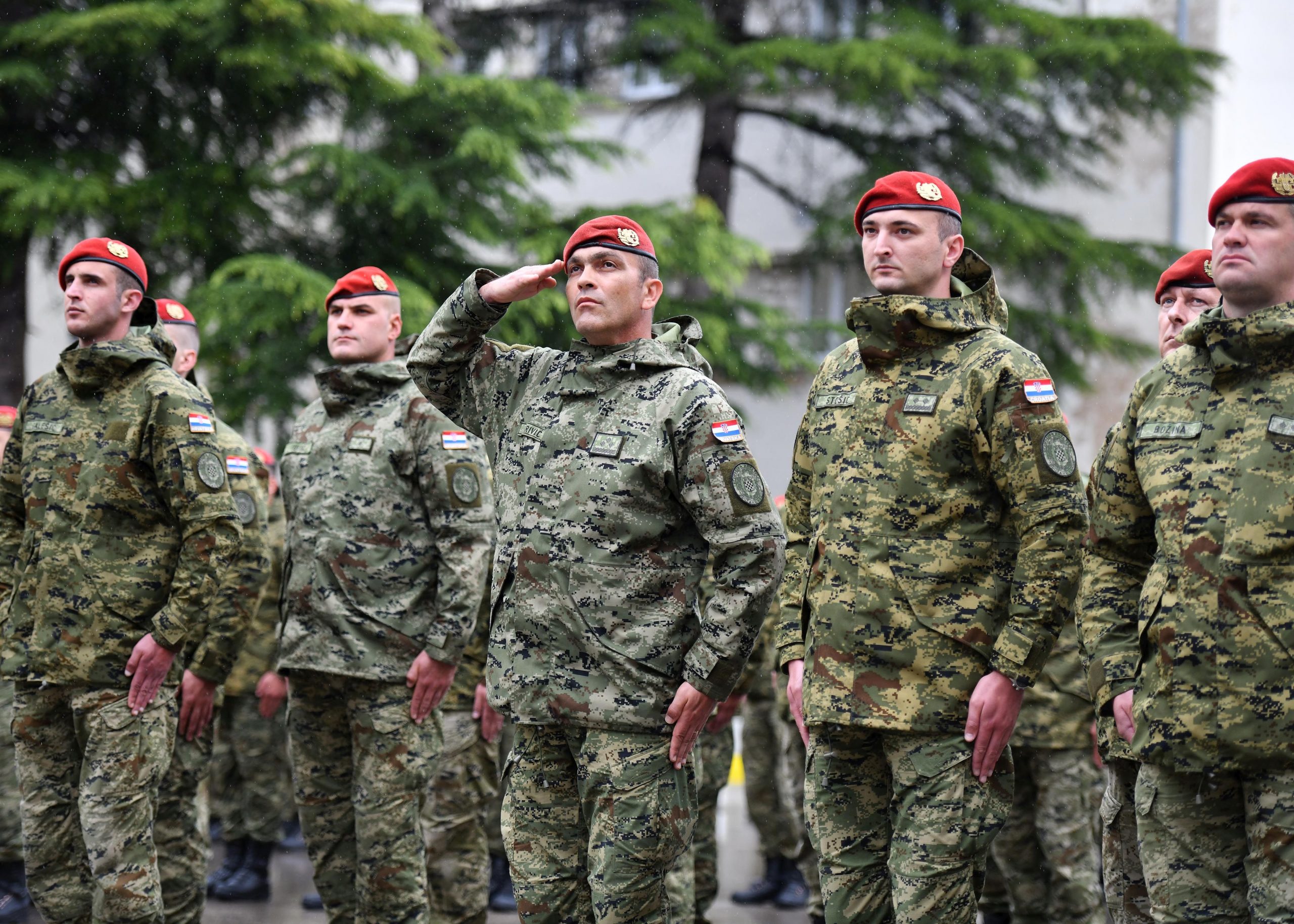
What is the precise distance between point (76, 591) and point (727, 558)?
96.9 inches

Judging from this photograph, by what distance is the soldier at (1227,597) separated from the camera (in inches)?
126

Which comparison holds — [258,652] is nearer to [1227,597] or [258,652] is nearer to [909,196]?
[909,196]

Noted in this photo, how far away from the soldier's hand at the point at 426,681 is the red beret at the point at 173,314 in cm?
268

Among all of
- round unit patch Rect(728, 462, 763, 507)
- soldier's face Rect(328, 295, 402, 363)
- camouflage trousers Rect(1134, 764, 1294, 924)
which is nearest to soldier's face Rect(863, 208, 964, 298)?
round unit patch Rect(728, 462, 763, 507)

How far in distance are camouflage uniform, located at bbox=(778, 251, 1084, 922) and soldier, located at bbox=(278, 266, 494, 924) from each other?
1820 mm

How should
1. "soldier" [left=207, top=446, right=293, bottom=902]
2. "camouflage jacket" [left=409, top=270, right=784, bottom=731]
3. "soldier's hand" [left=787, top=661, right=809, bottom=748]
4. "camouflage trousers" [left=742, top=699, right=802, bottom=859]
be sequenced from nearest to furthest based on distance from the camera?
1. "camouflage jacket" [left=409, top=270, right=784, bottom=731]
2. "soldier's hand" [left=787, top=661, right=809, bottom=748]
3. "soldier" [left=207, top=446, right=293, bottom=902]
4. "camouflage trousers" [left=742, top=699, right=802, bottom=859]

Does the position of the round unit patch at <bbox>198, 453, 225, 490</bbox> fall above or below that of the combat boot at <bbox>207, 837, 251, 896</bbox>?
above

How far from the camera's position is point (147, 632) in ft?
15.9

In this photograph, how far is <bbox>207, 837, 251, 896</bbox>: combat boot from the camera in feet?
25.1

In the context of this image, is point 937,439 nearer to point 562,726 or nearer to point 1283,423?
point 1283,423

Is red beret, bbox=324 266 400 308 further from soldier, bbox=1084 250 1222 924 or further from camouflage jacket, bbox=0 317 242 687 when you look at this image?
soldier, bbox=1084 250 1222 924

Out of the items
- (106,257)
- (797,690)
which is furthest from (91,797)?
(797,690)

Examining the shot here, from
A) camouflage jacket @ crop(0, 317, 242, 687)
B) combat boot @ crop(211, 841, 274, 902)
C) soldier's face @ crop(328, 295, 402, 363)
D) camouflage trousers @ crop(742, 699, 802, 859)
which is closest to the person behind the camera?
camouflage jacket @ crop(0, 317, 242, 687)

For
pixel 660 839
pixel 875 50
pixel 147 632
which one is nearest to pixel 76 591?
pixel 147 632
